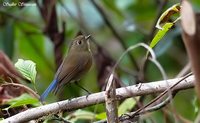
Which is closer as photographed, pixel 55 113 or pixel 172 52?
pixel 55 113

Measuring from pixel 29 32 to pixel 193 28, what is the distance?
3098mm

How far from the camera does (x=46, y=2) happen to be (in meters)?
3.59

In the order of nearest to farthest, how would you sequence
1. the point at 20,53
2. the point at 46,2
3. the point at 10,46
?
1. the point at 46,2
2. the point at 10,46
3. the point at 20,53

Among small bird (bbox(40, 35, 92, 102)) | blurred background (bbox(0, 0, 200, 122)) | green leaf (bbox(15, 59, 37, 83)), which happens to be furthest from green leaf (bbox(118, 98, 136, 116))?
green leaf (bbox(15, 59, 37, 83))

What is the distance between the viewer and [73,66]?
2838 mm

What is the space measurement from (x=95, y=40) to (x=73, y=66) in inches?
59.5

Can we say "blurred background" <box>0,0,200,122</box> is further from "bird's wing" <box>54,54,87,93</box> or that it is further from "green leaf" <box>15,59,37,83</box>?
"green leaf" <box>15,59,37,83</box>

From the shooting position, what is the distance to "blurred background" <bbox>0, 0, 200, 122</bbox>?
364cm

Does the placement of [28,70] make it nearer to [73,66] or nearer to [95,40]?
[73,66]

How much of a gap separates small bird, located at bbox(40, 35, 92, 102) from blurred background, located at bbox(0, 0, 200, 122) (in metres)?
0.34

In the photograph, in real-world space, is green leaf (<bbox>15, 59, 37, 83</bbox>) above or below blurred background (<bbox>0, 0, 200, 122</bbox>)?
below

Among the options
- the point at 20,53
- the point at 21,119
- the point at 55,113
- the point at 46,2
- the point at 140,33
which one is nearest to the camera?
the point at 21,119

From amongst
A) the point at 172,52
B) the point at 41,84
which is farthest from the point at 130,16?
the point at 41,84

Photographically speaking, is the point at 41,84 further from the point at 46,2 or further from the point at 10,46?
the point at 46,2
